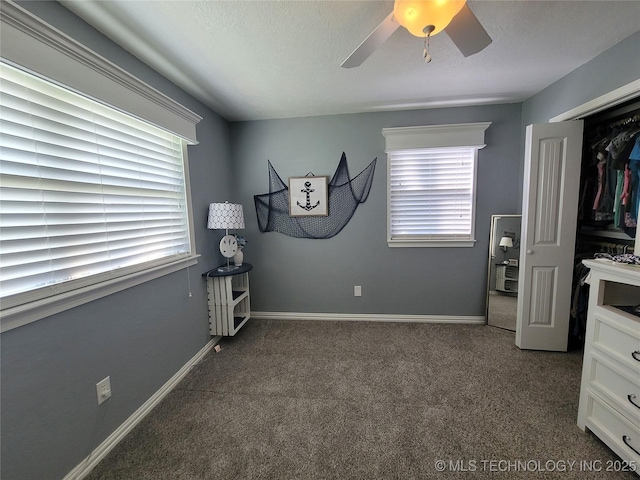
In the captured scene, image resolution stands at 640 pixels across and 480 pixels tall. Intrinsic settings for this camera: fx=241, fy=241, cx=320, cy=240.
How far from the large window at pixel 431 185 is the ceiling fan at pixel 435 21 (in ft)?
4.56

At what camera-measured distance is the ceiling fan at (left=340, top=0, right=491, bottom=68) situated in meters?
1.01

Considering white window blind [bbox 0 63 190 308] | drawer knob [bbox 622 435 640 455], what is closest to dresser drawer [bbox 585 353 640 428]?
drawer knob [bbox 622 435 640 455]

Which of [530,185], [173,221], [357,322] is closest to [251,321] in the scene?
[357,322]

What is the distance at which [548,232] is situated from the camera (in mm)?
2094

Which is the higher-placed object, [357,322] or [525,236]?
[525,236]

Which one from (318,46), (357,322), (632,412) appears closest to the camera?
(632,412)

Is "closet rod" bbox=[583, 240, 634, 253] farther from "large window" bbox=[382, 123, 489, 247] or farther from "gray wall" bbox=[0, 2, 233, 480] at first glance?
"gray wall" bbox=[0, 2, 233, 480]

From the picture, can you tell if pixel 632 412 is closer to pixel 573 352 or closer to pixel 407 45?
pixel 573 352

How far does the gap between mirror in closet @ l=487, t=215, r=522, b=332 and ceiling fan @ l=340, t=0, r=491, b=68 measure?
1.97 metres

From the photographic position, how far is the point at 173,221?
1998mm

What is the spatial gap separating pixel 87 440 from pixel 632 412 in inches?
109

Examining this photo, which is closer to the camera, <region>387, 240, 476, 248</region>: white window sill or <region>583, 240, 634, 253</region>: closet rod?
<region>583, 240, 634, 253</region>: closet rod

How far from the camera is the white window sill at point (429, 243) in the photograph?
8.85ft

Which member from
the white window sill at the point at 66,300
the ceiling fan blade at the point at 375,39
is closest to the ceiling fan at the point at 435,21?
the ceiling fan blade at the point at 375,39
